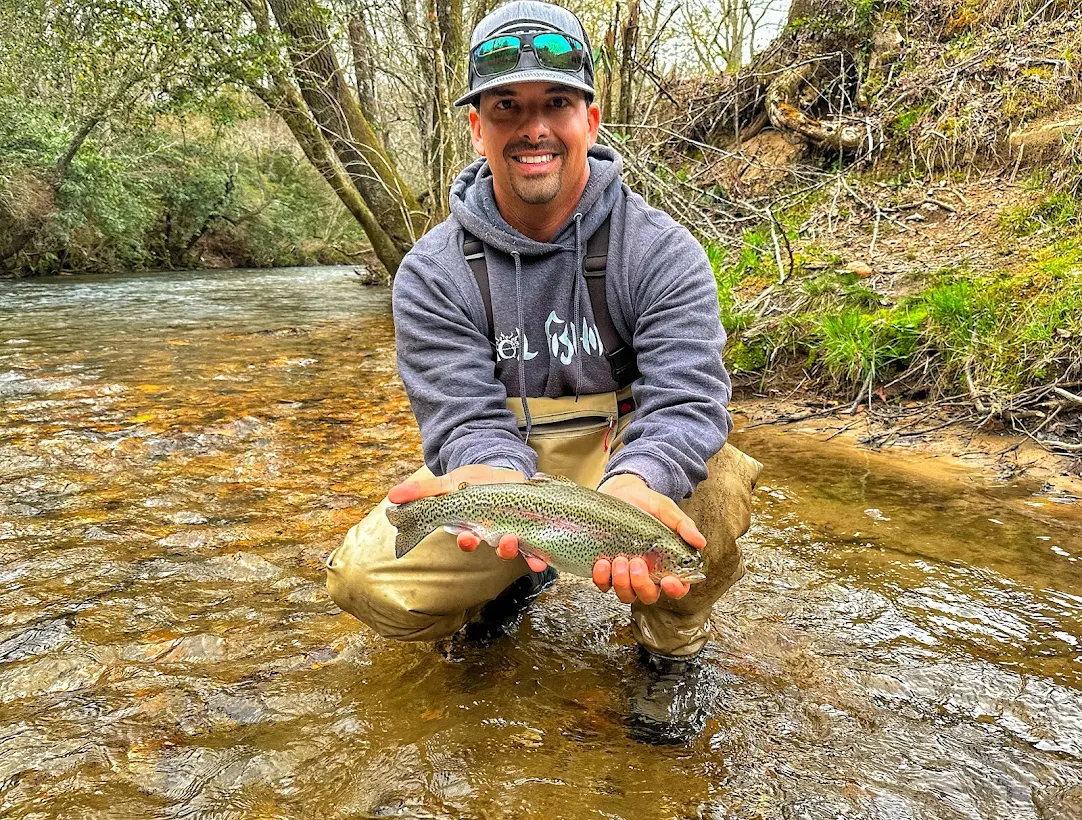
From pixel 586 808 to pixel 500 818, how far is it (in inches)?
9.6

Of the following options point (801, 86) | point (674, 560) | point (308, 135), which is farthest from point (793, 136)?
point (674, 560)

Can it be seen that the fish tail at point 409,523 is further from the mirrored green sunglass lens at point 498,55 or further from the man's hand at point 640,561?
the mirrored green sunglass lens at point 498,55

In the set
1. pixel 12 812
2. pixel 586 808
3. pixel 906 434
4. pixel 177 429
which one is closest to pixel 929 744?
pixel 586 808

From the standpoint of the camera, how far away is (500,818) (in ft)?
7.11

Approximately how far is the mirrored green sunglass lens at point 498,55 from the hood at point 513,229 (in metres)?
0.46

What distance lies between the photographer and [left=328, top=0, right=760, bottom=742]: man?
8.87ft

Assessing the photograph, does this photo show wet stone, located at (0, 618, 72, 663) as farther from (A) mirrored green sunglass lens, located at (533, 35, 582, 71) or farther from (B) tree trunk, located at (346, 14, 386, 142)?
(B) tree trunk, located at (346, 14, 386, 142)

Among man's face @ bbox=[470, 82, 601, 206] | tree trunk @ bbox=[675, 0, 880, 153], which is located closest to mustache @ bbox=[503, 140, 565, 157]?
man's face @ bbox=[470, 82, 601, 206]

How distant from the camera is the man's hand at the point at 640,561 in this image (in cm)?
231

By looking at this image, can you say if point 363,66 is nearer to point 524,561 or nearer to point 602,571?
point 524,561

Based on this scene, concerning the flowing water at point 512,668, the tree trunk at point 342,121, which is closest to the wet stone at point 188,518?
the flowing water at point 512,668

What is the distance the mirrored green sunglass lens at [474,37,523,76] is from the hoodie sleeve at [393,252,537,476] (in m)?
0.75

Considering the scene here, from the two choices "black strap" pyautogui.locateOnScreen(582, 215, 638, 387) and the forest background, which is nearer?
"black strap" pyautogui.locateOnScreen(582, 215, 638, 387)

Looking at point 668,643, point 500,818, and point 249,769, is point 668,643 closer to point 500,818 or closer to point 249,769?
point 500,818
